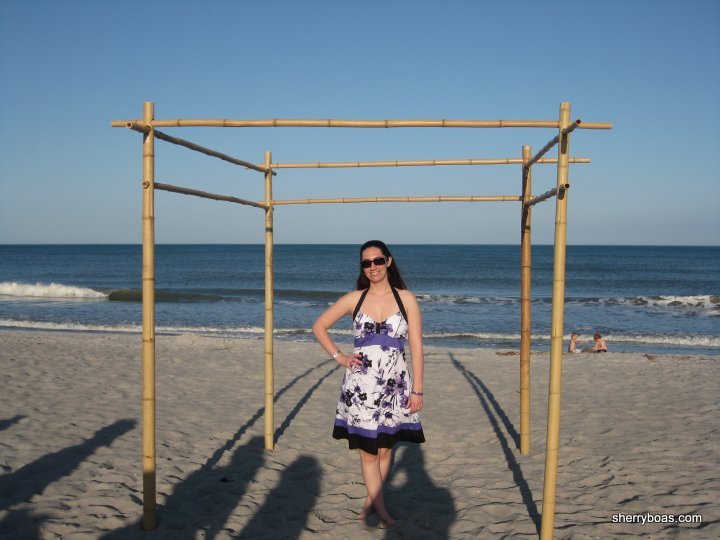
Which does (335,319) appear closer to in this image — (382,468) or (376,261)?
(376,261)

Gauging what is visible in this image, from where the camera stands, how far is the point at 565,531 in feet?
11.7

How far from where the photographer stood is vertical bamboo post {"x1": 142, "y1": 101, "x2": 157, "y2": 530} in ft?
10.8

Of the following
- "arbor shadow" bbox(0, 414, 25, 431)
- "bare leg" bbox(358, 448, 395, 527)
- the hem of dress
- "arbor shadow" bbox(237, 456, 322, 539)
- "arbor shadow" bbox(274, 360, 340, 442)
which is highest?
the hem of dress

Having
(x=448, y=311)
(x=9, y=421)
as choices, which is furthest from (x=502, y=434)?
(x=448, y=311)

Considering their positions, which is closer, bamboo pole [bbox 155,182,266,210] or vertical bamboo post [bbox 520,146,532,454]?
bamboo pole [bbox 155,182,266,210]

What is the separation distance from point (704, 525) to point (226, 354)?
838 cm

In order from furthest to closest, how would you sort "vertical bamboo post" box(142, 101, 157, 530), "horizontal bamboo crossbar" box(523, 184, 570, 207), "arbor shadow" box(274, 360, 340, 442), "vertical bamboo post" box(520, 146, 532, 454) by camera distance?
1. "arbor shadow" box(274, 360, 340, 442)
2. "vertical bamboo post" box(520, 146, 532, 454)
3. "vertical bamboo post" box(142, 101, 157, 530)
4. "horizontal bamboo crossbar" box(523, 184, 570, 207)

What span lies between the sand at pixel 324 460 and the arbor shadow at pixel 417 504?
0.01m

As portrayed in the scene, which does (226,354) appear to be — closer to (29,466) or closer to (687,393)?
(29,466)

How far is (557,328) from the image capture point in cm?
321

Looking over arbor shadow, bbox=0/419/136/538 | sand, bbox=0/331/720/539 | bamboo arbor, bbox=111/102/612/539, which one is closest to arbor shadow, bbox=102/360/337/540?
sand, bbox=0/331/720/539

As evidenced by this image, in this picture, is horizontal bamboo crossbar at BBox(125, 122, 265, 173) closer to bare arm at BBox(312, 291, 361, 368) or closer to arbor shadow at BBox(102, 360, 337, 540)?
bare arm at BBox(312, 291, 361, 368)

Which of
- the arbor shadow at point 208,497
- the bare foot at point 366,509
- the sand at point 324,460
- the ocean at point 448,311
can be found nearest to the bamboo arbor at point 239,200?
the arbor shadow at point 208,497

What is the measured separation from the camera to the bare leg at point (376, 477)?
3.47 m
